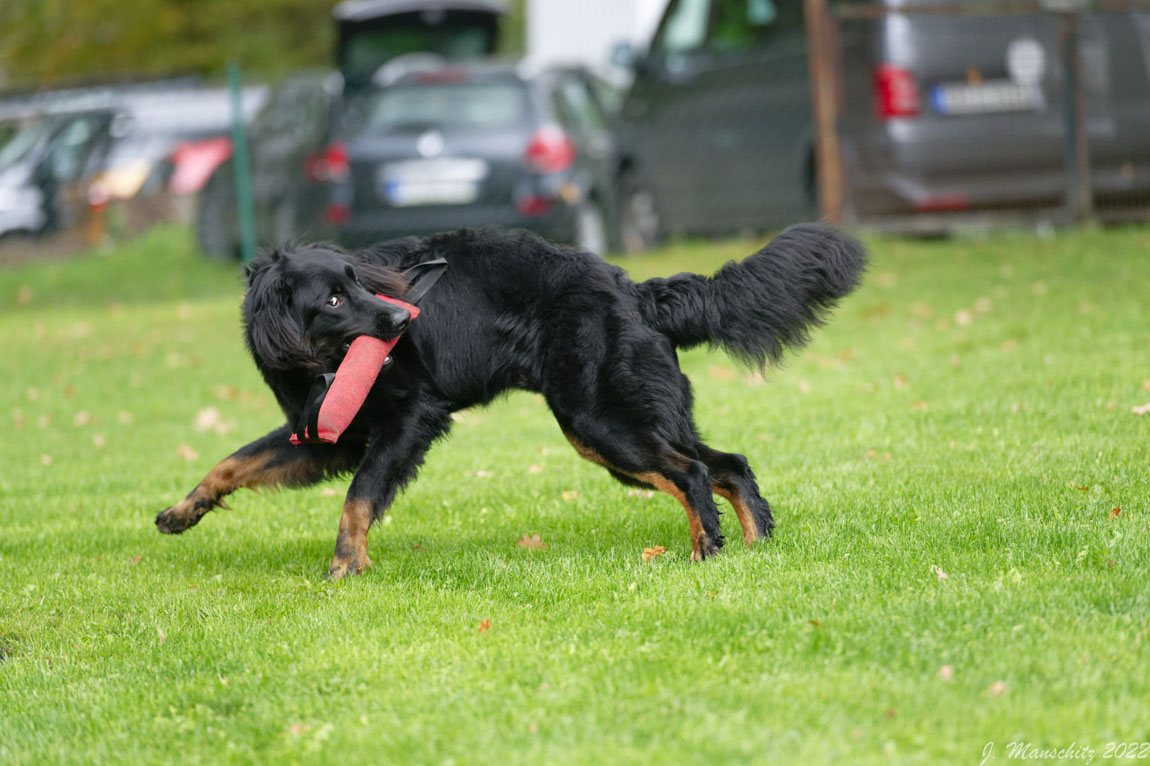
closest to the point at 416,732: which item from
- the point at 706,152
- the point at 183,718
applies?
the point at 183,718

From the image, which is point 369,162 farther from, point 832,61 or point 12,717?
point 12,717

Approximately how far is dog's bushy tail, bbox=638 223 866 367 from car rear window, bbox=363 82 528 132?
26.9 feet

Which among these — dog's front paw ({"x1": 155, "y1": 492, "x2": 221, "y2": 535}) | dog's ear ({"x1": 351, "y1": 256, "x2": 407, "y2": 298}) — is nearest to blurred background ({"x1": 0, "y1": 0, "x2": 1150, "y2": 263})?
dog's front paw ({"x1": 155, "y1": 492, "x2": 221, "y2": 535})

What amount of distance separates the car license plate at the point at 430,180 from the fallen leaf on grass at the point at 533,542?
7782mm

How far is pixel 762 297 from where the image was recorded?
15.2 feet

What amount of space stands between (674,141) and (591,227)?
1.23m

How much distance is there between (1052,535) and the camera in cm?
428

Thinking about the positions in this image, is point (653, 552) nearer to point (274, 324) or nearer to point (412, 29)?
point (274, 324)

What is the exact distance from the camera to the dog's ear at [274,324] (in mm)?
4473

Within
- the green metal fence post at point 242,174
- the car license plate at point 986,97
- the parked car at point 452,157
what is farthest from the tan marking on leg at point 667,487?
the green metal fence post at point 242,174

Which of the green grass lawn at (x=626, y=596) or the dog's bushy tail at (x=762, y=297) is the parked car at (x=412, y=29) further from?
the dog's bushy tail at (x=762, y=297)

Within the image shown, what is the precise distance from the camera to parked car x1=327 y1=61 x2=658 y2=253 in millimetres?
12406

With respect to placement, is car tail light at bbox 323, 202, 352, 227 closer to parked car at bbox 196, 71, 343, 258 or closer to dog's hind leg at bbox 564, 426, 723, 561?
parked car at bbox 196, 71, 343, 258

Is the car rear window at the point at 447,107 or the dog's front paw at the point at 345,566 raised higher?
the car rear window at the point at 447,107
